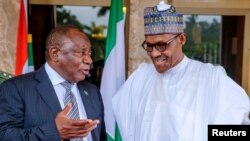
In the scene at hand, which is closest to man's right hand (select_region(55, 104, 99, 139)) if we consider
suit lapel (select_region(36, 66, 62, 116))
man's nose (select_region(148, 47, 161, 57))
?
suit lapel (select_region(36, 66, 62, 116))

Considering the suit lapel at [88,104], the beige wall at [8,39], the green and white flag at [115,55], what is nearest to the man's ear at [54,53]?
the suit lapel at [88,104]

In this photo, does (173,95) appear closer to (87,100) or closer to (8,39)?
(87,100)

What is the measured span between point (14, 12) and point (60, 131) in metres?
2.56

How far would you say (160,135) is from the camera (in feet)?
9.31

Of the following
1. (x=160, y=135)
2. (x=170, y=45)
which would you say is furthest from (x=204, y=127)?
(x=170, y=45)

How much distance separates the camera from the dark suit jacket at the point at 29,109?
7.07 ft

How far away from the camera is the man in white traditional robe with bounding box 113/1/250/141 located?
2.73 metres

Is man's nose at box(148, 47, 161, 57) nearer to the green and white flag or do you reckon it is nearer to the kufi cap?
the kufi cap

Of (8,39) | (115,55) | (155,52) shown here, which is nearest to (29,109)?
(155,52)

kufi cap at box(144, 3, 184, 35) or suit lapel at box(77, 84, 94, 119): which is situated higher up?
kufi cap at box(144, 3, 184, 35)

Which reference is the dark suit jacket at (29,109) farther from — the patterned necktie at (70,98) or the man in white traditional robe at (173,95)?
the man in white traditional robe at (173,95)

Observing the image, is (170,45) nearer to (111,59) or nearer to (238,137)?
(238,137)

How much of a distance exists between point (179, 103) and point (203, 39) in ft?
15.7

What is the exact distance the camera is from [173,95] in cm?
291
